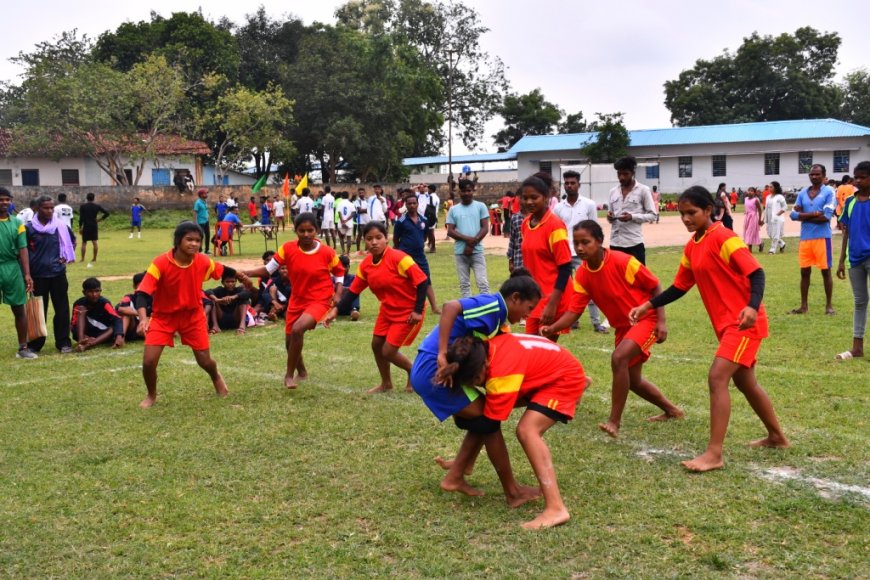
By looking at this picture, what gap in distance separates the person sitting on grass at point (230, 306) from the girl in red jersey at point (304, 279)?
3.60 m

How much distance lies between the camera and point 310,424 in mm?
6594

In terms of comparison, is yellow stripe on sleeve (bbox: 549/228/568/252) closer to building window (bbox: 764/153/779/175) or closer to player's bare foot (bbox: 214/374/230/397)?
player's bare foot (bbox: 214/374/230/397)

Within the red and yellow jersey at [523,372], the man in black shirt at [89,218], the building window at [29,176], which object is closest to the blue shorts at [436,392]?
the red and yellow jersey at [523,372]

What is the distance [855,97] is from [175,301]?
3154 inches

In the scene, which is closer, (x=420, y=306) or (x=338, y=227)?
(x=420, y=306)

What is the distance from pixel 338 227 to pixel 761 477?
1776 centimetres

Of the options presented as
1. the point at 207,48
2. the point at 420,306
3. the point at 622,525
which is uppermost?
the point at 207,48

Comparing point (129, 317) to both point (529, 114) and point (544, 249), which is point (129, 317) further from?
point (529, 114)

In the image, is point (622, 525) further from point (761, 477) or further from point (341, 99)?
point (341, 99)

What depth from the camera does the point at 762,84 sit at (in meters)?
65.8

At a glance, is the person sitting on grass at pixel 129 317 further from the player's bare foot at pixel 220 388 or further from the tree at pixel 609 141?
the tree at pixel 609 141

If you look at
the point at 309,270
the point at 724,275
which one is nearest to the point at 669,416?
the point at 724,275

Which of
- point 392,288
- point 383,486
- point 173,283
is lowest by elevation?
point 383,486

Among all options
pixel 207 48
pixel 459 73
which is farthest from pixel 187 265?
pixel 459 73
